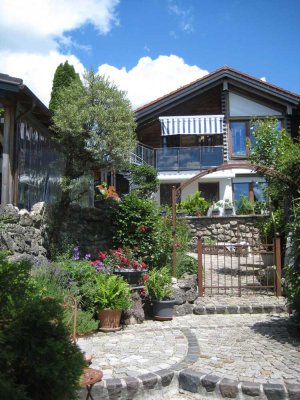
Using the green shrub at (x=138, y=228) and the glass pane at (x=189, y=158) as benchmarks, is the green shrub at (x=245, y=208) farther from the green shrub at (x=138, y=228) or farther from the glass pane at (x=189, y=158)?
the green shrub at (x=138, y=228)

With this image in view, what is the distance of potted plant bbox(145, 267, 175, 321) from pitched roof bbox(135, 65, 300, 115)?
14.0 meters

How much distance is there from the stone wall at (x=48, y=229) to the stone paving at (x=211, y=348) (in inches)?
99.6

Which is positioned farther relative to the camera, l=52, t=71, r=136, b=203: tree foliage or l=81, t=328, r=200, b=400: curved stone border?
l=52, t=71, r=136, b=203: tree foliage

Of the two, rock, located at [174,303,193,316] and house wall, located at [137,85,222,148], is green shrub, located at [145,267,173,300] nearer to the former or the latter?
rock, located at [174,303,193,316]

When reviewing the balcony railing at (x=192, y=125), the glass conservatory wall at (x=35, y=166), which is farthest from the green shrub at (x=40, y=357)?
the balcony railing at (x=192, y=125)

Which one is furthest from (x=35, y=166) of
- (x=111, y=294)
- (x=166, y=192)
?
(x=166, y=192)

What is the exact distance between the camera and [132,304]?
25.8 ft

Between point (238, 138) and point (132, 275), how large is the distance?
14.9 m

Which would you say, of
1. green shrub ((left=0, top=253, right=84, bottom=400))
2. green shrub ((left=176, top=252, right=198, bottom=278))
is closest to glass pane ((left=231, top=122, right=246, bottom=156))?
green shrub ((left=176, top=252, right=198, bottom=278))

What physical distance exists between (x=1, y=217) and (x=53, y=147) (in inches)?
213

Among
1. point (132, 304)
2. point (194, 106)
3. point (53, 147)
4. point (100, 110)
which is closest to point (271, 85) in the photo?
point (194, 106)

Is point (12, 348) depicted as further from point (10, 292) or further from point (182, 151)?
point (182, 151)

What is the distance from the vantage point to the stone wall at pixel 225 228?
17.0 metres

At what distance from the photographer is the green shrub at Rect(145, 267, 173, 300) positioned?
26.6 ft
